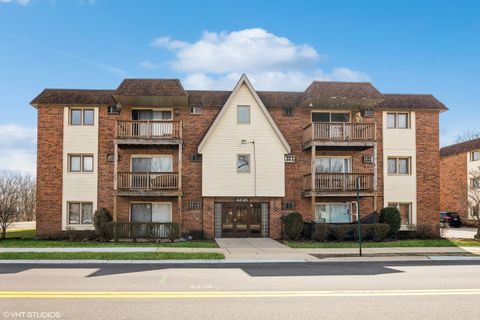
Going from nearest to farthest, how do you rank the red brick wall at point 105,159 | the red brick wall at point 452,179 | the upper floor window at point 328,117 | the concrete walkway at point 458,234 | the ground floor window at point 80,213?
the ground floor window at point 80,213, the red brick wall at point 105,159, the upper floor window at point 328,117, the concrete walkway at point 458,234, the red brick wall at point 452,179

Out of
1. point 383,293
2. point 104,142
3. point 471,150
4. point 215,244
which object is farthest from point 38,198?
point 471,150

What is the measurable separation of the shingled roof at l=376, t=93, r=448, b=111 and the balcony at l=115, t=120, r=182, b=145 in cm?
1152

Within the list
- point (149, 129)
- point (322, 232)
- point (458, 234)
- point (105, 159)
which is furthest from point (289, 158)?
point (458, 234)

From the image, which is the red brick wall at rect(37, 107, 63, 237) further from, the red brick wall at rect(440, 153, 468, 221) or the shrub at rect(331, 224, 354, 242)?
the red brick wall at rect(440, 153, 468, 221)

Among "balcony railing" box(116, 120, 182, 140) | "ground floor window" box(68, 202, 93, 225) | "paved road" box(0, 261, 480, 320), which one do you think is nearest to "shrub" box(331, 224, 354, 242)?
"paved road" box(0, 261, 480, 320)

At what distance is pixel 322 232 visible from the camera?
78.3 feet

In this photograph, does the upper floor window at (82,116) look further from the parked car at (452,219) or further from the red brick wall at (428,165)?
the parked car at (452,219)

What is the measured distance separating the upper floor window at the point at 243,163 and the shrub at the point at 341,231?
18.2 ft

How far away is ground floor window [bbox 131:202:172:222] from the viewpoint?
26.6m

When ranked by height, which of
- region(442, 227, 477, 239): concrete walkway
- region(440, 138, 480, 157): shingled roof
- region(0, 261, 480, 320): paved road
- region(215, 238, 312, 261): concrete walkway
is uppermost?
region(440, 138, 480, 157): shingled roof

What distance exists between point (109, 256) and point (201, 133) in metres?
11.3

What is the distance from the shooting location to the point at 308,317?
7863 millimetres

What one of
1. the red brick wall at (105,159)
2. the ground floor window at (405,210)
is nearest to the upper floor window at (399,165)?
the ground floor window at (405,210)

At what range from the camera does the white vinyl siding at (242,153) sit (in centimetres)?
2594
